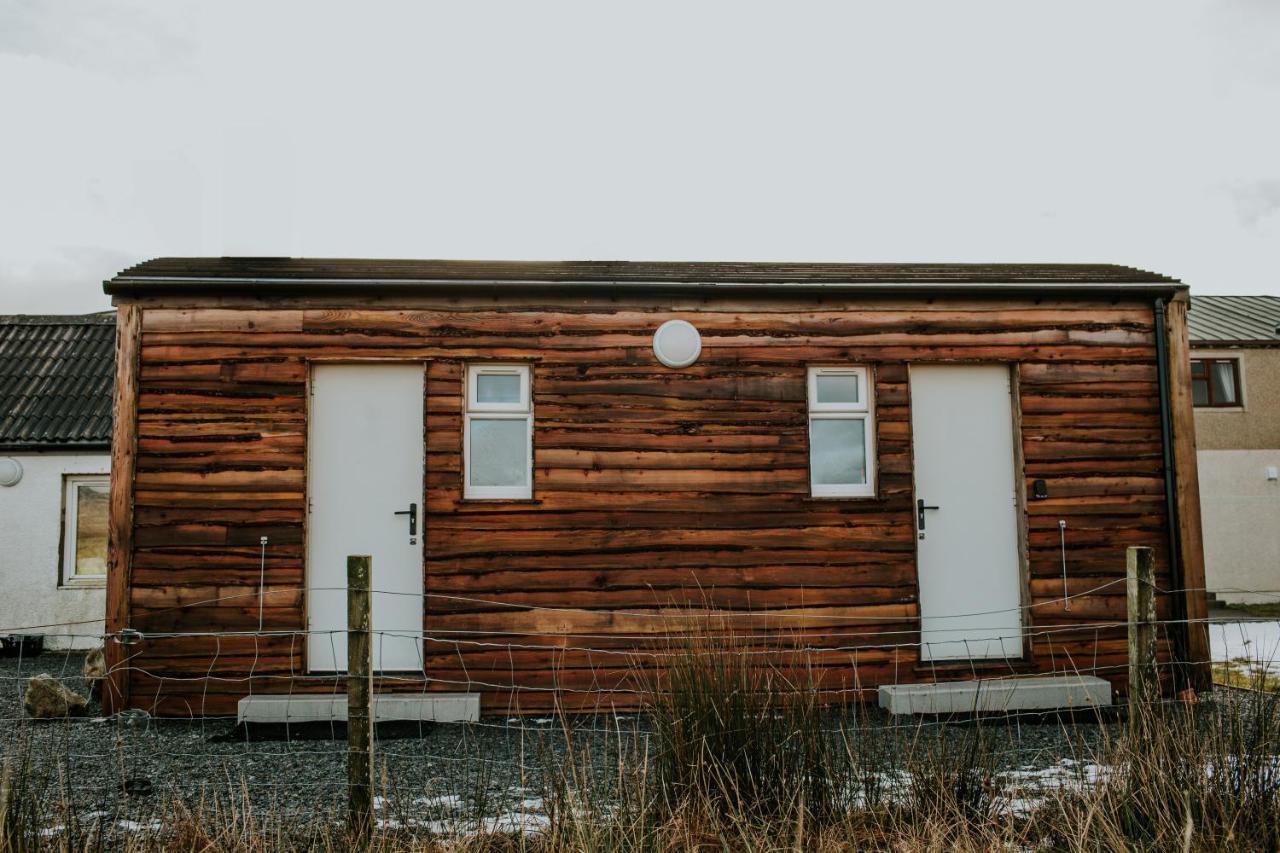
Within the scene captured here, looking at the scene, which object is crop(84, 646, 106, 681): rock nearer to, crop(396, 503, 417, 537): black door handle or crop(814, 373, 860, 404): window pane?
crop(396, 503, 417, 537): black door handle

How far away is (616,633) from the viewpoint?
7242mm

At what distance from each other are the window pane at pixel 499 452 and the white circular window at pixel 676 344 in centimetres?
125

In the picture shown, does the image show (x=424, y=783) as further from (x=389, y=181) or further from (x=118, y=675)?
(x=389, y=181)

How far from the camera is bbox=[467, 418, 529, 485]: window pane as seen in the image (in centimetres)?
740

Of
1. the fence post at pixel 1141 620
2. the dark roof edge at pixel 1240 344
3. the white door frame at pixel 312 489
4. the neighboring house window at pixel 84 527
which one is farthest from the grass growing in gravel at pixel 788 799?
the dark roof edge at pixel 1240 344

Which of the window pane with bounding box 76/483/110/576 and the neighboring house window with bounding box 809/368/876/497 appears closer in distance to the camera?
the neighboring house window with bounding box 809/368/876/497

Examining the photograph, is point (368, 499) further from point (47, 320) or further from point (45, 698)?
point (47, 320)

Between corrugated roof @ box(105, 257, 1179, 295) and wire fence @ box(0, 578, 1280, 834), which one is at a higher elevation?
corrugated roof @ box(105, 257, 1179, 295)

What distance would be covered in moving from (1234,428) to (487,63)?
15978 millimetres

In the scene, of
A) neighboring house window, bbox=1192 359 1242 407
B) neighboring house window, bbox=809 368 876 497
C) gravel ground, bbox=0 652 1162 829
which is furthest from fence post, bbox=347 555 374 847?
neighboring house window, bbox=1192 359 1242 407

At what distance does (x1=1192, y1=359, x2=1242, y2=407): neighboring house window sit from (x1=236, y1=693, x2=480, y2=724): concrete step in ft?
56.9

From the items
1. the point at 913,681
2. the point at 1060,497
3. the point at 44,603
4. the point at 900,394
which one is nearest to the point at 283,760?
the point at 913,681

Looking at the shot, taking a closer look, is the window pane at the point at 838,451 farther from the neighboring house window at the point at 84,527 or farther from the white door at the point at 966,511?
the neighboring house window at the point at 84,527

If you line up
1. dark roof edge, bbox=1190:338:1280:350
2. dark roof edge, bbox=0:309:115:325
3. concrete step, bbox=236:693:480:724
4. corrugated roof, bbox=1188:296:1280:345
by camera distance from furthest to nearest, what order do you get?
corrugated roof, bbox=1188:296:1280:345, dark roof edge, bbox=1190:338:1280:350, dark roof edge, bbox=0:309:115:325, concrete step, bbox=236:693:480:724
